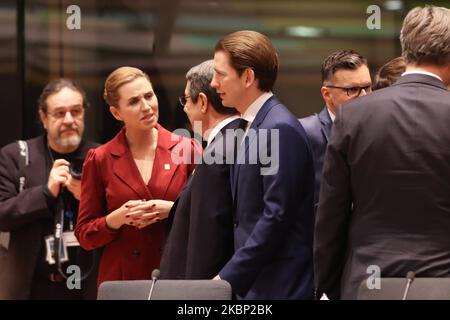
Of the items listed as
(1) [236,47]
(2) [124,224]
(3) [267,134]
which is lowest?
(2) [124,224]

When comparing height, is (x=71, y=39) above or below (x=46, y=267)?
above

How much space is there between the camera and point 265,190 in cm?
360

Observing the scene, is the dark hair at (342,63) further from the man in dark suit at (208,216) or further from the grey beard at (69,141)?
the grey beard at (69,141)

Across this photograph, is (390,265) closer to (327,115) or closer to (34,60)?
(327,115)

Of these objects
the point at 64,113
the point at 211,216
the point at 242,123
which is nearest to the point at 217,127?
the point at 242,123

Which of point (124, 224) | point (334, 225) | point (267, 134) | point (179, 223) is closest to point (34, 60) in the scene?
point (124, 224)

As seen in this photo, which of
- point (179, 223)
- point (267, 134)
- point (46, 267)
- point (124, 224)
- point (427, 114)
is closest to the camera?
point (427, 114)

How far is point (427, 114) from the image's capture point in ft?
10.3

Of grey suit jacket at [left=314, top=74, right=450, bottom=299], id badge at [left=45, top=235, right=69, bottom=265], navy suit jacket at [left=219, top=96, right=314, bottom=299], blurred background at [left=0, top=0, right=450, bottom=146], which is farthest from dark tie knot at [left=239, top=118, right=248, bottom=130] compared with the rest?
blurred background at [left=0, top=0, right=450, bottom=146]

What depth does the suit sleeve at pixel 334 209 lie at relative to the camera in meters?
3.22

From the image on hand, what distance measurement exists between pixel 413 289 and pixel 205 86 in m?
1.44

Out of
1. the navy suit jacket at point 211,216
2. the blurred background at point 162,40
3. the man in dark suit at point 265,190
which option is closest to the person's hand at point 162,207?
the navy suit jacket at point 211,216

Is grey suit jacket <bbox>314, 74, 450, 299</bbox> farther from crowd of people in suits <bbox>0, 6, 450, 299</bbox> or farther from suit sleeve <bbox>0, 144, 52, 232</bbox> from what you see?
suit sleeve <bbox>0, 144, 52, 232</bbox>

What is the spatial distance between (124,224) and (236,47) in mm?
1073
